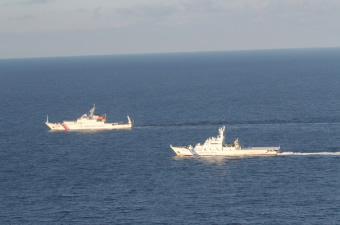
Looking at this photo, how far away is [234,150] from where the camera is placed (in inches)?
6329

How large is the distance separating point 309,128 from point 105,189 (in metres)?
83.9

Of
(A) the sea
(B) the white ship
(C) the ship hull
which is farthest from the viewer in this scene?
(B) the white ship

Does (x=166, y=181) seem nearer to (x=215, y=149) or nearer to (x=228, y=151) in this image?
(x=215, y=149)

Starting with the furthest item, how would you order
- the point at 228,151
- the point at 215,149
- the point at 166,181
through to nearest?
the point at 228,151 → the point at 215,149 → the point at 166,181

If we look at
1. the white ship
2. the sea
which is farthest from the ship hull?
the sea

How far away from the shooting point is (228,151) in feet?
530

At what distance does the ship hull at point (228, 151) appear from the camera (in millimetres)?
159125

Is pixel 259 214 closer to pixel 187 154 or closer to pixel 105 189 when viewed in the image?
pixel 105 189

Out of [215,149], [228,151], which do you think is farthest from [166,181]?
[228,151]

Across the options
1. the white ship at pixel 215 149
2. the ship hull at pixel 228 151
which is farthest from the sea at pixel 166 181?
the white ship at pixel 215 149

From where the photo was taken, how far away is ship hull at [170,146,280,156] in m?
159

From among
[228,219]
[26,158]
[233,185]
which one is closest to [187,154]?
[233,185]

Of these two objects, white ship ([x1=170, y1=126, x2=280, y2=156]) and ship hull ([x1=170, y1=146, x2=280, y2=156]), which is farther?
white ship ([x1=170, y1=126, x2=280, y2=156])

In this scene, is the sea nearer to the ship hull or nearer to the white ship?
the ship hull
